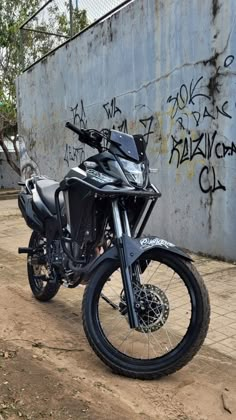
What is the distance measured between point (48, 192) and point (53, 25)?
7.80 m

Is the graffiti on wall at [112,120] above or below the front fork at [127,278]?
above

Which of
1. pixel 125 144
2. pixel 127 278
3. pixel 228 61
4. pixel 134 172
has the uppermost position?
pixel 228 61

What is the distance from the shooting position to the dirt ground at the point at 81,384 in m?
2.71

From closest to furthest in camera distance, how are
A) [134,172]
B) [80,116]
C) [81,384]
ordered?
[81,384] → [134,172] → [80,116]

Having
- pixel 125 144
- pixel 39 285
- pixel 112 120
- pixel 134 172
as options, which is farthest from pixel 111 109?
pixel 134 172

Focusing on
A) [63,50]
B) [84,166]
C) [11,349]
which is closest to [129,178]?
[84,166]

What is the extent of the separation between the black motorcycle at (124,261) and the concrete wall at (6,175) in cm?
2142

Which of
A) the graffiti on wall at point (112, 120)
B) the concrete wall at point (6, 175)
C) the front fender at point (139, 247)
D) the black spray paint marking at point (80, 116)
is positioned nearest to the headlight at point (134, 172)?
the front fender at point (139, 247)

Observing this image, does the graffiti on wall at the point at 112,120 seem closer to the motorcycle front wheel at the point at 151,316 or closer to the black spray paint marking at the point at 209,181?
the black spray paint marking at the point at 209,181

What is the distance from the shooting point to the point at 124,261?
3066 millimetres

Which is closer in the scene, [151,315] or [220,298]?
[151,315]

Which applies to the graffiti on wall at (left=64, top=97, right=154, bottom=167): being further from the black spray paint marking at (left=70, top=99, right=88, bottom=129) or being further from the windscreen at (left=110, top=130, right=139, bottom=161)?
the windscreen at (left=110, top=130, right=139, bottom=161)

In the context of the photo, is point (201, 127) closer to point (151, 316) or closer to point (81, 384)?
point (151, 316)

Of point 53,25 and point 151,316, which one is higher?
point 53,25
